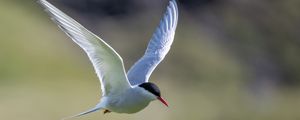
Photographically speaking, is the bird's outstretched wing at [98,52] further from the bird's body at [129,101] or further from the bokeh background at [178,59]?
the bokeh background at [178,59]

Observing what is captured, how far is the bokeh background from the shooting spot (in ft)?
48.3

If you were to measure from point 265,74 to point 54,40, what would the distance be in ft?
13.3

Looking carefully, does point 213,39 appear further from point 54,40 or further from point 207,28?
point 54,40

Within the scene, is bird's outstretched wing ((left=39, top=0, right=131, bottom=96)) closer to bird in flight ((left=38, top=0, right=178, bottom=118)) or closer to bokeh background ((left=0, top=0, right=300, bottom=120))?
→ bird in flight ((left=38, top=0, right=178, bottom=118))

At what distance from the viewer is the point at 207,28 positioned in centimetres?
1902

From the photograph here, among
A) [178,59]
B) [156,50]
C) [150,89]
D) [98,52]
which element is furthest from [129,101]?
[178,59]

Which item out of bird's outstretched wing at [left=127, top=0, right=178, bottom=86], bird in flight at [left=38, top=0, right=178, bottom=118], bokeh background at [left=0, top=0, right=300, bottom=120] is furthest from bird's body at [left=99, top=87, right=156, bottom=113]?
bokeh background at [left=0, top=0, right=300, bottom=120]

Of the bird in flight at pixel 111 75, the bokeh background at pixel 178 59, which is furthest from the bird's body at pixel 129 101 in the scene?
the bokeh background at pixel 178 59

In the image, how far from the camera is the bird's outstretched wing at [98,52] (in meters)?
6.62

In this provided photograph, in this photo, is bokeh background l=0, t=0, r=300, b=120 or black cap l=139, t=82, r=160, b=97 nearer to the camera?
black cap l=139, t=82, r=160, b=97

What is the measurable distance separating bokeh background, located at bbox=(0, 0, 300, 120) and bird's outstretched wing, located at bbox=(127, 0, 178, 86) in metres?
4.20

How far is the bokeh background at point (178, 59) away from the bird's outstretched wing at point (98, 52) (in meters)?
5.55

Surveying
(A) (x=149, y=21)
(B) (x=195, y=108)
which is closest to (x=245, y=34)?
(A) (x=149, y=21)

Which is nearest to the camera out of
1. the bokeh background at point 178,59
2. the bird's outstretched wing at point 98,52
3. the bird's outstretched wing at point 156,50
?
the bird's outstretched wing at point 98,52
